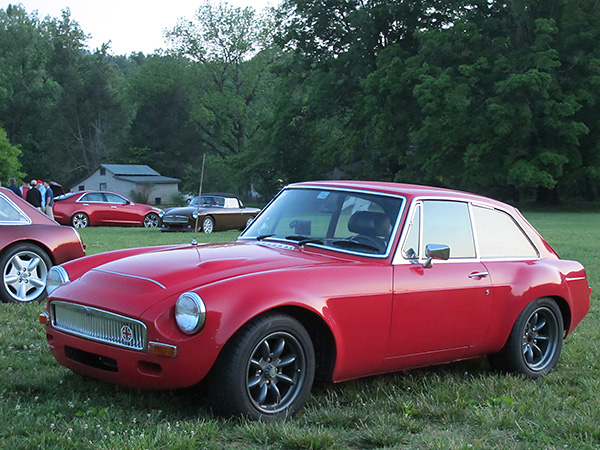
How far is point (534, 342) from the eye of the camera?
246 inches

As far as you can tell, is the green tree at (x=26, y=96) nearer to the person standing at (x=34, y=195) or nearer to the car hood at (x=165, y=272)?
the person standing at (x=34, y=195)

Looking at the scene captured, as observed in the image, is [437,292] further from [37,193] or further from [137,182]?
[137,182]

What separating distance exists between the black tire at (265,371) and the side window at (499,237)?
2036 millimetres

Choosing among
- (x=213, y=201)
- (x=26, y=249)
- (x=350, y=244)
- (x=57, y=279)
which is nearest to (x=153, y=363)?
(x=57, y=279)

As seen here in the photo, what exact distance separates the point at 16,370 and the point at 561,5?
47957 millimetres

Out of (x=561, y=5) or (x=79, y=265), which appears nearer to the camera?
(x=79, y=265)

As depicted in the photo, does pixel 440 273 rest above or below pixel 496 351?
above

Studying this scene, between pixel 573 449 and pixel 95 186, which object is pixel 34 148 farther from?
pixel 573 449

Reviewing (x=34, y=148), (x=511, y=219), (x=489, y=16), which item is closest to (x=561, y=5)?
(x=489, y=16)

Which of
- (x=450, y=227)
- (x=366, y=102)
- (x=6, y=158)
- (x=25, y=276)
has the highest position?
(x=366, y=102)

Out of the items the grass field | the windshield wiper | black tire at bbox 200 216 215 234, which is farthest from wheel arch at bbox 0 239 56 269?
black tire at bbox 200 216 215 234

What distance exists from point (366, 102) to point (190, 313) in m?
Answer: 47.3

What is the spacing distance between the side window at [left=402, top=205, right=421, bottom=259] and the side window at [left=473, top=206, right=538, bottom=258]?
658 millimetres

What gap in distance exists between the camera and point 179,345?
430 cm
